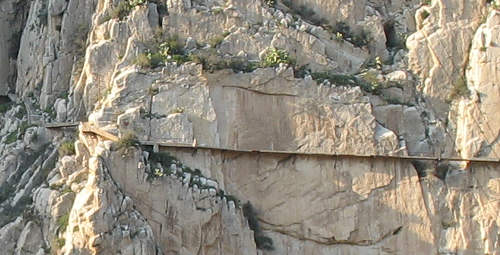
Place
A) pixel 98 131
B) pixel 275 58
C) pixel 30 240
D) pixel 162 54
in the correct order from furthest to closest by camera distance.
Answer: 1. pixel 275 58
2. pixel 162 54
3. pixel 98 131
4. pixel 30 240

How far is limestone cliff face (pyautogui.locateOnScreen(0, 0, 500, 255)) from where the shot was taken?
117ft

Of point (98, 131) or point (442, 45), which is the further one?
point (442, 45)

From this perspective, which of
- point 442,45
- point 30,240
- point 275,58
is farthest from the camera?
point 442,45

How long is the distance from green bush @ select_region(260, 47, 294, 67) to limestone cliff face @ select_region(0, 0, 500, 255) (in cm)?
4

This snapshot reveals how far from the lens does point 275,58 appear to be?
122ft

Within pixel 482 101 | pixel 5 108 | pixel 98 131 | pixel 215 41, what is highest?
pixel 215 41

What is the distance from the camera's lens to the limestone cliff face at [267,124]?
3553 cm

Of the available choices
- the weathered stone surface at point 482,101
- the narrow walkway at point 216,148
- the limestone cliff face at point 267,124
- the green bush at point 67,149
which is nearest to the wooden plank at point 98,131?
the narrow walkway at point 216,148

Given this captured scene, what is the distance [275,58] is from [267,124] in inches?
68.6

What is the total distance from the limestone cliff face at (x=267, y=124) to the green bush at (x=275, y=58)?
0.14ft

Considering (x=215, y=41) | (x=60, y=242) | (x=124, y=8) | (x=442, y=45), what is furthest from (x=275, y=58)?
(x=60, y=242)

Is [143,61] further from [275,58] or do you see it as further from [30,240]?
[30,240]

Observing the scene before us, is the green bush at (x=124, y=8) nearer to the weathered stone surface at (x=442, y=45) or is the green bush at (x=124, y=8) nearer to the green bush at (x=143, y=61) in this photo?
the green bush at (x=143, y=61)

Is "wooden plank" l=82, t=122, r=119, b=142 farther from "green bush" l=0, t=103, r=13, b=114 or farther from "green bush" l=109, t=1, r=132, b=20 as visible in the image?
"green bush" l=0, t=103, r=13, b=114
